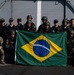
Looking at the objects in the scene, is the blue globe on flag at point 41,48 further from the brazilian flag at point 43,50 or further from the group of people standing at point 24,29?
the group of people standing at point 24,29

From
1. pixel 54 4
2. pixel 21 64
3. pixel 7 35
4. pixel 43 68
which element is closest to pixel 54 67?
pixel 43 68

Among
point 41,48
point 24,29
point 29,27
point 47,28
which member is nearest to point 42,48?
point 41,48

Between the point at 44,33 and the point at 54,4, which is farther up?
the point at 54,4

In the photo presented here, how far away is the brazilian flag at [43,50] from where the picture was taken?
14.7m

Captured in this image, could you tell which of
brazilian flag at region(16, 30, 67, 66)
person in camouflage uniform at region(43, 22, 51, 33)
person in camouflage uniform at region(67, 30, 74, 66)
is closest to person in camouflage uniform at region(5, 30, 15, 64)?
brazilian flag at region(16, 30, 67, 66)

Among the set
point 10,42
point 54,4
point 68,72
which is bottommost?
point 68,72

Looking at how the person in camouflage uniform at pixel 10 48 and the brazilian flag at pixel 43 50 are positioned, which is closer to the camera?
the brazilian flag at pixel 43 50

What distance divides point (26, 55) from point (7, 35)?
1.65 m

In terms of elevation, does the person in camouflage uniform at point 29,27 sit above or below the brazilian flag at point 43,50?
above

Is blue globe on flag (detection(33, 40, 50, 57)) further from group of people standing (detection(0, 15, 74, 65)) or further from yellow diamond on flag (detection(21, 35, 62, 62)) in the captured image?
group of people standing (detection(0, 15, 74, 65))

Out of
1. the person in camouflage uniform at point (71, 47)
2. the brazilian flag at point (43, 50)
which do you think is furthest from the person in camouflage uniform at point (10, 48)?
the person in camouflage uniform at point (71, 47)

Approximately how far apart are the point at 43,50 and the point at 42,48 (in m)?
0.10

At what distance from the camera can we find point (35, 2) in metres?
19.4

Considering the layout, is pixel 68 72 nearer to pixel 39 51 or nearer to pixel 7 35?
pixel 39 51
